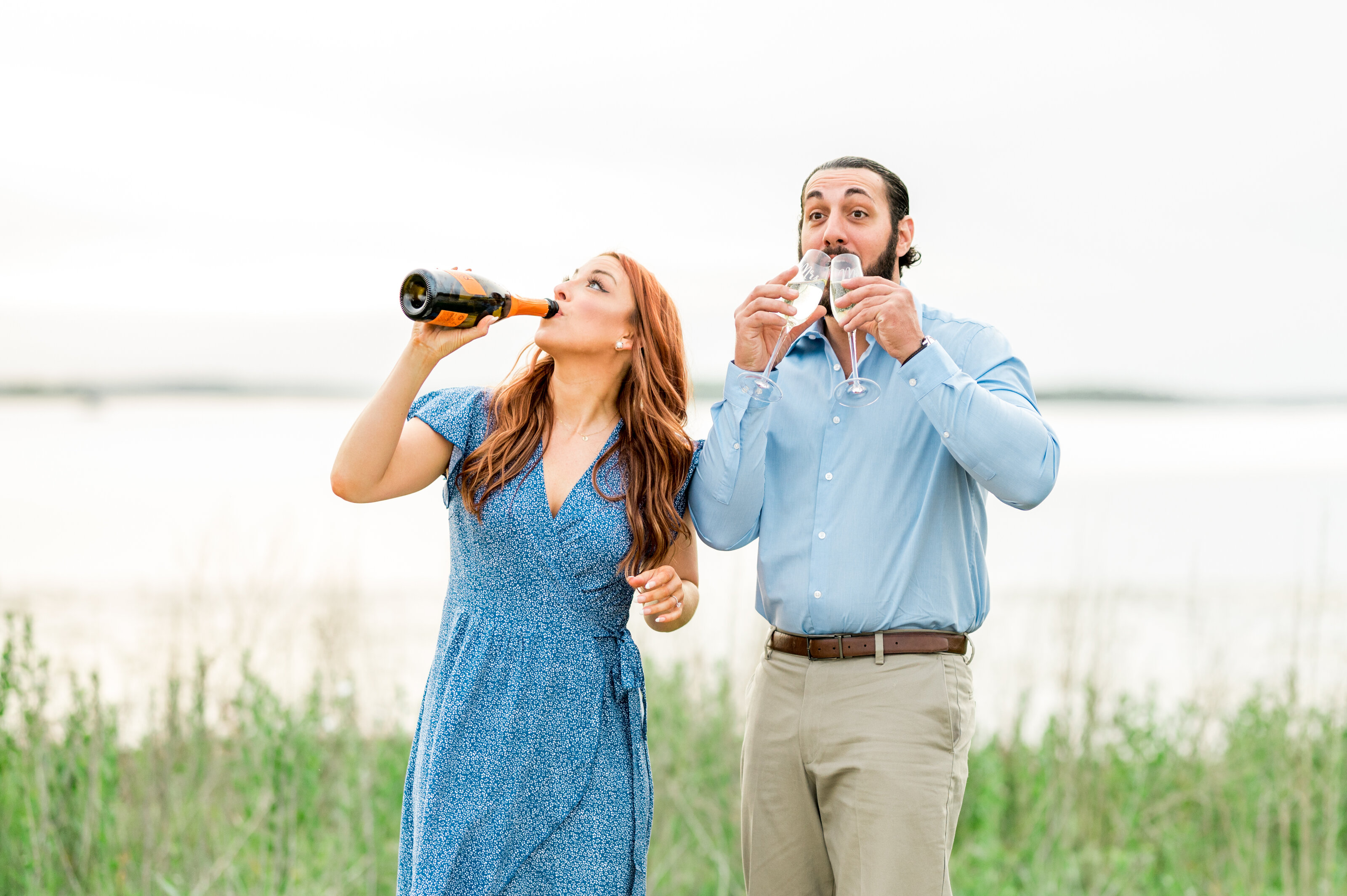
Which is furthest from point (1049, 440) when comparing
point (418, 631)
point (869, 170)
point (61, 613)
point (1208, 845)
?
point (61, 613)

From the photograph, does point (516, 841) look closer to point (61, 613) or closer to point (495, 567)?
point (495, 567)

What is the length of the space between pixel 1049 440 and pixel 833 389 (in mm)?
420

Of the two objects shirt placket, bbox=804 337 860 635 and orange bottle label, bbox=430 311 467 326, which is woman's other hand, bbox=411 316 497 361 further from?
shirt placket, bbox=804 337 860 635

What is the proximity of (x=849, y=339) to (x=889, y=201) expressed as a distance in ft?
0.95

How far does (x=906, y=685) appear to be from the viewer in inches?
81.7

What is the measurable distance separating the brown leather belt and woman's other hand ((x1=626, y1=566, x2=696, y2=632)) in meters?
0.38

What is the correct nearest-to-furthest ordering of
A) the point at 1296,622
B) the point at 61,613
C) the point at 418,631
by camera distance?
the point at 1296,622, the point at 61,613, the point at 418,631

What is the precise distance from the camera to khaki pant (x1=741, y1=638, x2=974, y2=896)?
2.02 m

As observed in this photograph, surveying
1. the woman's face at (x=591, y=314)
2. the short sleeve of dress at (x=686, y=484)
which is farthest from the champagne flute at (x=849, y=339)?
the woman's face at (x=591, y=314)

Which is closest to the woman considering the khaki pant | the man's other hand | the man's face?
the khaki pant

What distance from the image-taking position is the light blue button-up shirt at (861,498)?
212cm

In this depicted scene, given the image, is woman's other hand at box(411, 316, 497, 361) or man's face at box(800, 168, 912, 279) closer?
woman's other hand at box(411, 316, 497, 361)

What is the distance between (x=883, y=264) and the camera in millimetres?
2209

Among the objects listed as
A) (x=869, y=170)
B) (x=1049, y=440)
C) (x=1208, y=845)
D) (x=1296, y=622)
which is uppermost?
(x=869, y=170)
